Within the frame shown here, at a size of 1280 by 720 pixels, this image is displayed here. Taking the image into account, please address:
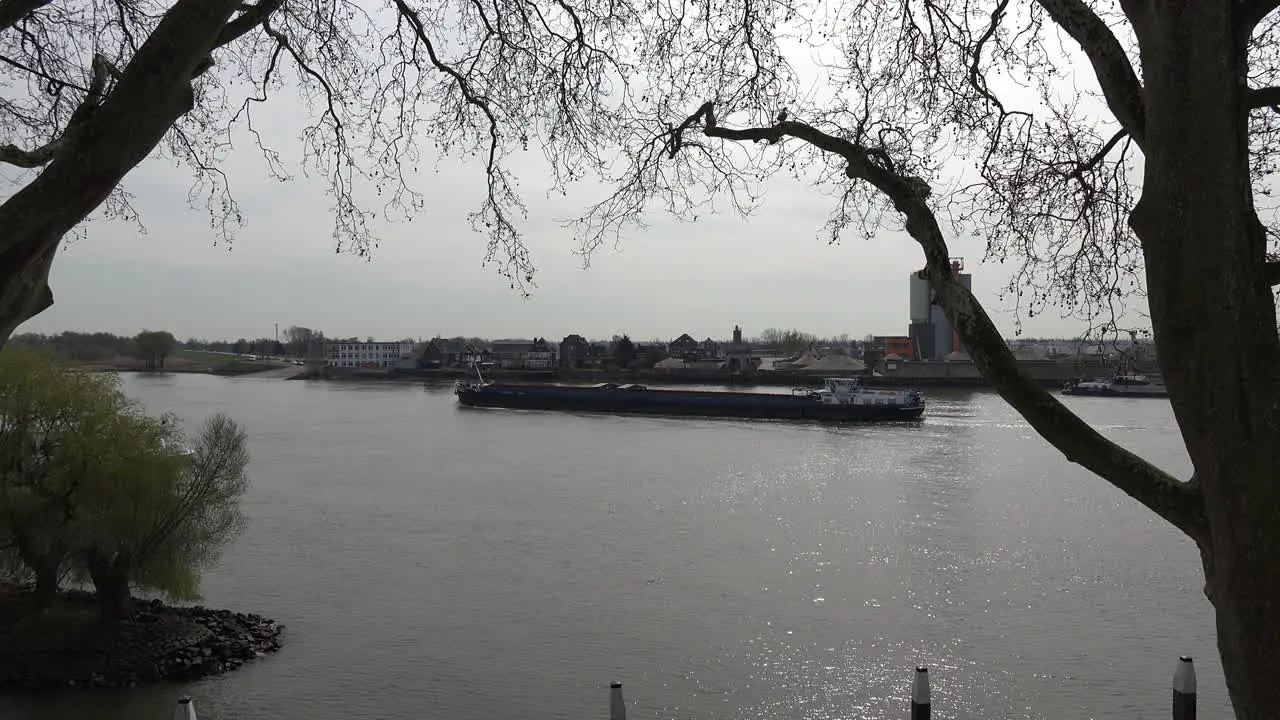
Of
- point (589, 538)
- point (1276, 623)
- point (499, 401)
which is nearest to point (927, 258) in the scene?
point (1276, 623)

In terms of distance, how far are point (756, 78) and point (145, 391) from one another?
199 ft

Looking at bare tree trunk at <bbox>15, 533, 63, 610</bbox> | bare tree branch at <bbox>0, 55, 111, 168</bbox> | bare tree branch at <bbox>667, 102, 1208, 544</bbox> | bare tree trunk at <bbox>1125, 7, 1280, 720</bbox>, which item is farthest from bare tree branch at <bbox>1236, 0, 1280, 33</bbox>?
bare tree trunk at <bbox>15, 533, 63, 610</bbox>

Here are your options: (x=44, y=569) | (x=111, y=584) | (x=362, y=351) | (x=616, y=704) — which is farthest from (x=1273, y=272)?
(x=362, y=351)

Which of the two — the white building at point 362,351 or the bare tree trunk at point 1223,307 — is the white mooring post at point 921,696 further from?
the white building at point 362,351

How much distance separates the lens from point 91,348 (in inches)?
3602

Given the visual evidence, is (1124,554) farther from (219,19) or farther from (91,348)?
(91,348)

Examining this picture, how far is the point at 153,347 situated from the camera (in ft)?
285

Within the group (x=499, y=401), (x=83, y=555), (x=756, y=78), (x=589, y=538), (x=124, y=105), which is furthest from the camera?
(x=499, y=401)

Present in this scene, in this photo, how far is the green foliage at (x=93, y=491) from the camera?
10.7 metres

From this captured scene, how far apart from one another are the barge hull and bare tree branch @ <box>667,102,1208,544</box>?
119 ft

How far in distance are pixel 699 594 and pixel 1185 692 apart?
6.62m

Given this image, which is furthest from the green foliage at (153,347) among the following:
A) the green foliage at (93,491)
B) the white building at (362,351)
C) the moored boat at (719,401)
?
the green foliage at (93,491)

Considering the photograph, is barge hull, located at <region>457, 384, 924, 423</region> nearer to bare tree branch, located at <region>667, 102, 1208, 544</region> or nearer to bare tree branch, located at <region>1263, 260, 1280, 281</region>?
bare tree branch, located at <region>667, 102, 1208, 544</region>

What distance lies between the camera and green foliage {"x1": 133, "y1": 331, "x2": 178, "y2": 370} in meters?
86.9
